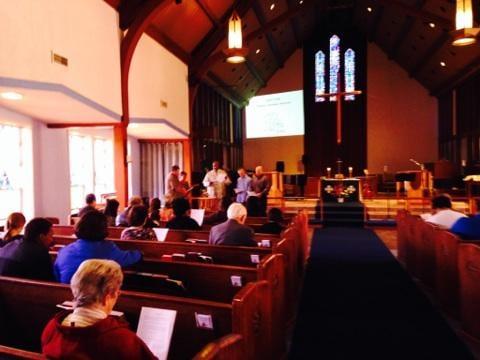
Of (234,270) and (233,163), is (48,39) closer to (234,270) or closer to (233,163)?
(234,270)

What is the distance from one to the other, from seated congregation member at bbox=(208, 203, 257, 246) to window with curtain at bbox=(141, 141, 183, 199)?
17.7 ft

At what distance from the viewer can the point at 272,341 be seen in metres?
2.15

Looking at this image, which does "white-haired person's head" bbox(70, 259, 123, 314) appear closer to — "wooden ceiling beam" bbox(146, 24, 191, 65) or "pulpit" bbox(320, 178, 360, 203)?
"wooden ceiling beam" bbox(146, 24, 191, 65)

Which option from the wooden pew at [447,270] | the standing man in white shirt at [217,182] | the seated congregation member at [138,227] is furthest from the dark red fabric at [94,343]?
the standing man in white shirt at [217,182]

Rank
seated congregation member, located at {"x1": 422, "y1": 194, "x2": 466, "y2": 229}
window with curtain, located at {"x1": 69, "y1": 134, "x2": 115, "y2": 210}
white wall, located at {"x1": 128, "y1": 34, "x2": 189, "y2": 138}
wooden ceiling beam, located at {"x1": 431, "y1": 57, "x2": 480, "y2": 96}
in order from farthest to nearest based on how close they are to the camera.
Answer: wooden ceiling beam, located at {"x1": 431, "y1": 57, "x2": 480, "y2": 96} → window with curtain, located at {"x1": 69, "y1": 134, "x2": 115, "y2": 210} → white wall, located at {"x1": 128, "y1": 34, "x2": 189, "y2": 138} → seated congregation member, located at {"x1": 422, "y1": 194, "x2": 466, "y2": 229}

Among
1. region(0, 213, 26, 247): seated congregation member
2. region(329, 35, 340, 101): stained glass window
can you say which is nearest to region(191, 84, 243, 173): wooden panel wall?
region(329, 35, 340, 101): stained glass window

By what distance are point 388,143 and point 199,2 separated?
369 inches

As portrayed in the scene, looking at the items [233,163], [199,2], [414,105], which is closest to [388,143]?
[414,105]

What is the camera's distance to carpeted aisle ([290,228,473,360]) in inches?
100

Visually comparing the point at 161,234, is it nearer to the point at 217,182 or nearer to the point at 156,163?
the point at 217,182

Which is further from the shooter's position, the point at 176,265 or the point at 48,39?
the point at 48,39

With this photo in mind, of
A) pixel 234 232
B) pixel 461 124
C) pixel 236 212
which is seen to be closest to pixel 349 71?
pixel 461 124

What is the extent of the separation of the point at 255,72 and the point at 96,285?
12.4 m

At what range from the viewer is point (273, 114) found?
42.4ft
